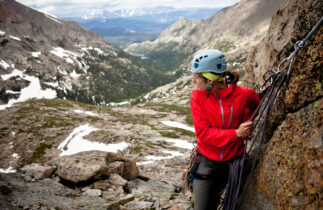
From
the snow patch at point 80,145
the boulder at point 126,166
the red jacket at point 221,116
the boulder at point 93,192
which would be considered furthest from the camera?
the snow patch at point 80,145

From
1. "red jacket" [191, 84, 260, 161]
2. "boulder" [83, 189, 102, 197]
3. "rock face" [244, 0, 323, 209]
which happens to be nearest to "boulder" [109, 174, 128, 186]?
"boulder" [83, 189, 102, 197]

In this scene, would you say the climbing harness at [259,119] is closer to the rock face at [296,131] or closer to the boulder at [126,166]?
the rock face at [296,131]

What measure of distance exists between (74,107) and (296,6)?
13278 centimetres

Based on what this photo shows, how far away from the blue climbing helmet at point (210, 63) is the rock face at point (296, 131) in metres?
1.93

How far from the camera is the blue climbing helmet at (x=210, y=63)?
5.97 m

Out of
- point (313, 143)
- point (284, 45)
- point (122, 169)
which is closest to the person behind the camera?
point (313, 143)

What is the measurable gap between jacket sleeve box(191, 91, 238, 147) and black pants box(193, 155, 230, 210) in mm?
971

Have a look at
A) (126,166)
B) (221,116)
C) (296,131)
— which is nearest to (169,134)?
(126,166)

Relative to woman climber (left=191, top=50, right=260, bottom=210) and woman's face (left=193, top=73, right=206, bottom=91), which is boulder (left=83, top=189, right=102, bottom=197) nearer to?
woman climber (left=191, top=50, right=260, bottom=210)

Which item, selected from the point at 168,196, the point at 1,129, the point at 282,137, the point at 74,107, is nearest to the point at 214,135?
the point at 282,137

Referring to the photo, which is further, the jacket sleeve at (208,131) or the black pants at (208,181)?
the black pants at (208,181)

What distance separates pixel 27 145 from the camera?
69.9 metres

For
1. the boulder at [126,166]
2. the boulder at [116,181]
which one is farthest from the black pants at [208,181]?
the boulder at [126,166]

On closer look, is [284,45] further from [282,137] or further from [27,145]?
[27,145]
